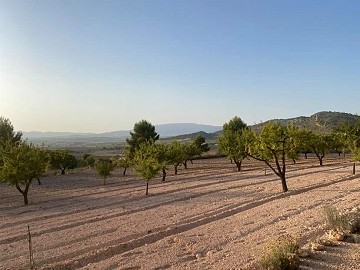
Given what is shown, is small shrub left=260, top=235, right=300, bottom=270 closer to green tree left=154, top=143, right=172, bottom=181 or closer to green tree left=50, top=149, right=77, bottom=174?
green tree left=154, top=143, right=172, bottom=181

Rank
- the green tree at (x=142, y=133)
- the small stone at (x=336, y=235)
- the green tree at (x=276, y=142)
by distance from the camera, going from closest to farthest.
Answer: the small stone at (x=336, y=235)
the green tree at (x=276, y=142)
the green tree at (x=142, y=133)

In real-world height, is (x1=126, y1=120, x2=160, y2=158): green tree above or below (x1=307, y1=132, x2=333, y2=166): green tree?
above

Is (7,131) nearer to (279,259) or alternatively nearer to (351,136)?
(351,136)

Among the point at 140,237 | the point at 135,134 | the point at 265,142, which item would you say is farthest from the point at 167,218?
the point at 135,134

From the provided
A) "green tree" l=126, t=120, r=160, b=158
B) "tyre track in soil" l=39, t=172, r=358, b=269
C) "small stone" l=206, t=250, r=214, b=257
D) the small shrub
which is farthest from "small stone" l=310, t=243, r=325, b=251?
"green tree" l=126, t=120, r=160, b=158

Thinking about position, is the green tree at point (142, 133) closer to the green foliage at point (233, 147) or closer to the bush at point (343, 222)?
the green foliage at point (233, 147)

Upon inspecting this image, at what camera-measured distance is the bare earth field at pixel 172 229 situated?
47.1ft

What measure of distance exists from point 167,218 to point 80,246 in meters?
6.91

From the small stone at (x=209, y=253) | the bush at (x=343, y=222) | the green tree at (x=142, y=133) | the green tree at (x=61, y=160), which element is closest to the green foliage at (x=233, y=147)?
the green tree at (x=142, y=133)

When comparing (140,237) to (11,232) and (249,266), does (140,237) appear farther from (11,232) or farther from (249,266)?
(11,232)

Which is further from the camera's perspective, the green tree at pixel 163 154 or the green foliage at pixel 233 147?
the green foliage at pixel 233 147

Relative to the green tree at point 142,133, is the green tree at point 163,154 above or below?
below

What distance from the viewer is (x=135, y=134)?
9231cm

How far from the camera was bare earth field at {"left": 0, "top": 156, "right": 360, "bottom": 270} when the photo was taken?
14352 millimetres
